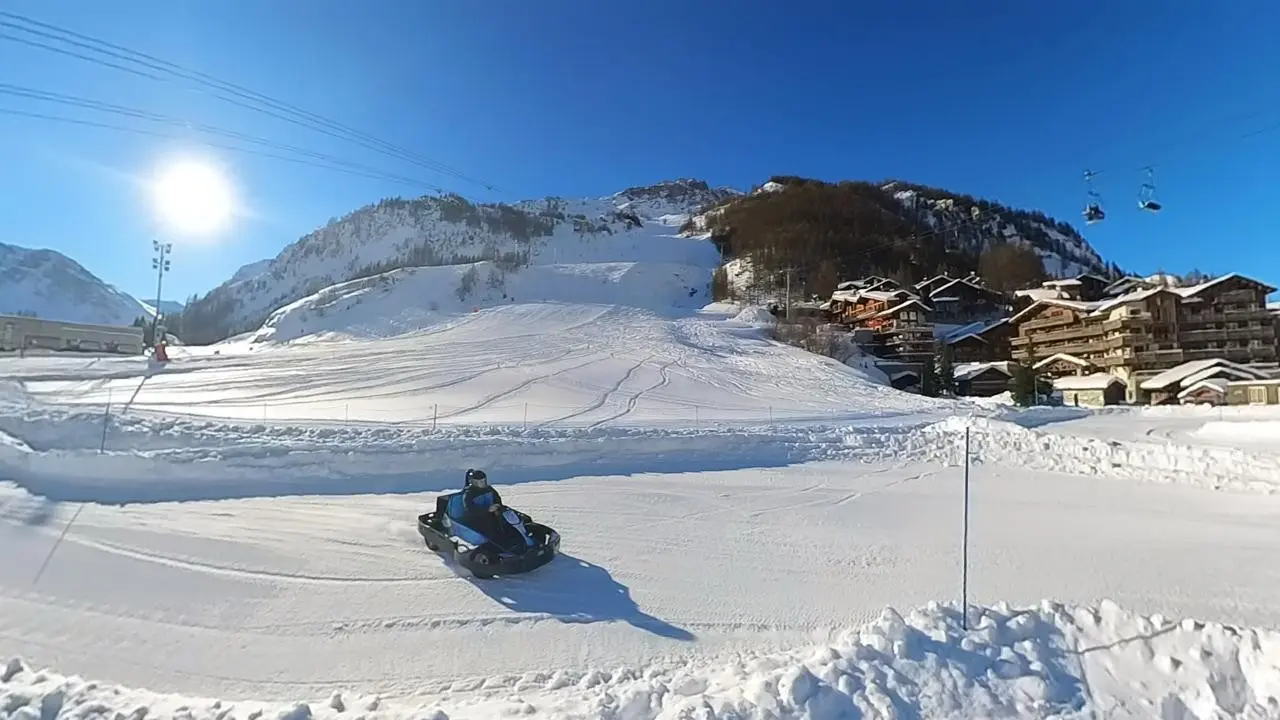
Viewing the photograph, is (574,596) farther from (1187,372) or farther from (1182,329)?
(1182,329)

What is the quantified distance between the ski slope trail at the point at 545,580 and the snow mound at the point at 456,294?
52.5 m

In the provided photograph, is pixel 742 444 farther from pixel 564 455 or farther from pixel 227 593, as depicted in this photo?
pixel 227 593

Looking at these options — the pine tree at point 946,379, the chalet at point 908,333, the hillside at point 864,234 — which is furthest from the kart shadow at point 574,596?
the hillside at point 864,234

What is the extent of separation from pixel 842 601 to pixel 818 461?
331 inches

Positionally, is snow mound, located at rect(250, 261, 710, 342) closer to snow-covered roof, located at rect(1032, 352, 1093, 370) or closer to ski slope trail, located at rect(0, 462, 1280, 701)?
snow-covered roof, located at rect(1032, 352, 1093, 370)

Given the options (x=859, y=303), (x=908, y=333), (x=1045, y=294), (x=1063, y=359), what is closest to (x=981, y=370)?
(x=1063, y=359)

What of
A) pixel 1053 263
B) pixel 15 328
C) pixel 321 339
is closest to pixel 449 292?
pixel 321 339

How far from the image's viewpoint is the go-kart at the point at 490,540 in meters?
6.86

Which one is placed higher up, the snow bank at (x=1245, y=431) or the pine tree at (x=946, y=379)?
the pine tree at (x=946, y=379)

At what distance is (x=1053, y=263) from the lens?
114750 mm

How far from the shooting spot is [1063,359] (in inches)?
1785

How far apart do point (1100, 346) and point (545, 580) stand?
167ft

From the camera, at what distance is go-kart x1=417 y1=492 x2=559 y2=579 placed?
22.5 feet

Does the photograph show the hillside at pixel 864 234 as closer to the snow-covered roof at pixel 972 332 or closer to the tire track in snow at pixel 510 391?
the snow-covered roof at pixel 972 332
